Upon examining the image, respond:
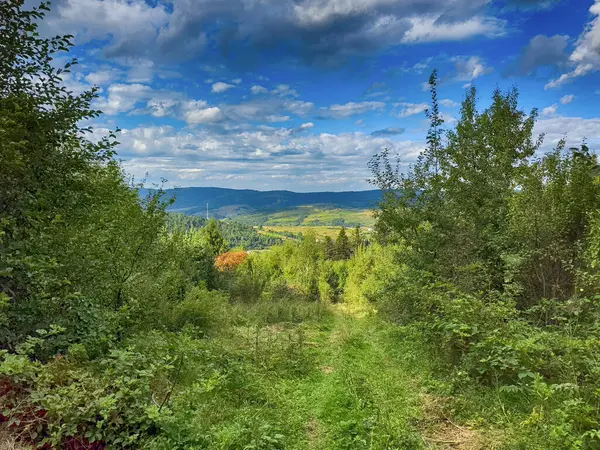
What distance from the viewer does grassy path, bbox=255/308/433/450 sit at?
187 inches

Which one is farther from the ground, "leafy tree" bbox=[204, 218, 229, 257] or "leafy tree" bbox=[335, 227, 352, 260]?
"leafy tree" bbox=[204, 218, 229, 257]

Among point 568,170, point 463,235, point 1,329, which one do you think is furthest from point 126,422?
point 568,170

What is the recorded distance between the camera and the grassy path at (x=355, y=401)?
4.74 metres

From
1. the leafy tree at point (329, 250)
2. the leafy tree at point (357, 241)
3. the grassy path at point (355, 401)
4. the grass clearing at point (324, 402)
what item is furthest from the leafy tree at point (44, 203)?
the leafy tree at point (329, 250)

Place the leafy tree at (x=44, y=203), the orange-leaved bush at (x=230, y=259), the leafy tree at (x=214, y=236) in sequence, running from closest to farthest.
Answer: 1. the leafy tree at (x=44, y=203)
2. the orange-leaved bush at (x=230, y=259)
3. the leafy tree at (x=214, y=236)

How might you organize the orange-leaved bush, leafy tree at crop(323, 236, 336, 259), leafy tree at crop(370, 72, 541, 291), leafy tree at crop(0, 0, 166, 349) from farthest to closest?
leafy tree at crop(323, 236, 336, 259)
the orange-leaved bush
leafy tree at crop(370, 72, 541, 291)
leafy tree at crop(0, 0, 166, 349)

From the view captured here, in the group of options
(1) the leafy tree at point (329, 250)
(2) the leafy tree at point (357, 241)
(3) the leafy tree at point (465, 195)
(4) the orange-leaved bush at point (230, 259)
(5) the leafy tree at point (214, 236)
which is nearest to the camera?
(3) the leafy tree at point (465, 195)

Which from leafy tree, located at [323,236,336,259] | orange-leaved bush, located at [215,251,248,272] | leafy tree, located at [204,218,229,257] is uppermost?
leafy tree, located at [204,218,229,257]

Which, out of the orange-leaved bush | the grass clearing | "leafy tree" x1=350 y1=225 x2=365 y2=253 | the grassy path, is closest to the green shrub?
the grass clearing

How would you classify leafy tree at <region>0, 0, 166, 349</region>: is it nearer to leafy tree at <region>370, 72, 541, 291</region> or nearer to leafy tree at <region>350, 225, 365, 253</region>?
leafy tree at <region>370, 72, 541, 291</region>

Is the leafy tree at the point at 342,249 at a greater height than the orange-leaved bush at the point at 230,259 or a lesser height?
lesser

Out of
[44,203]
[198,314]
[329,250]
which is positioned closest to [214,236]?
[329,250]

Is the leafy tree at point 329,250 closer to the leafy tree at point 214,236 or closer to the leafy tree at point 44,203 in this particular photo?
the leafy tree at point 214,236

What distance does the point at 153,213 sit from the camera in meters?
9.92
